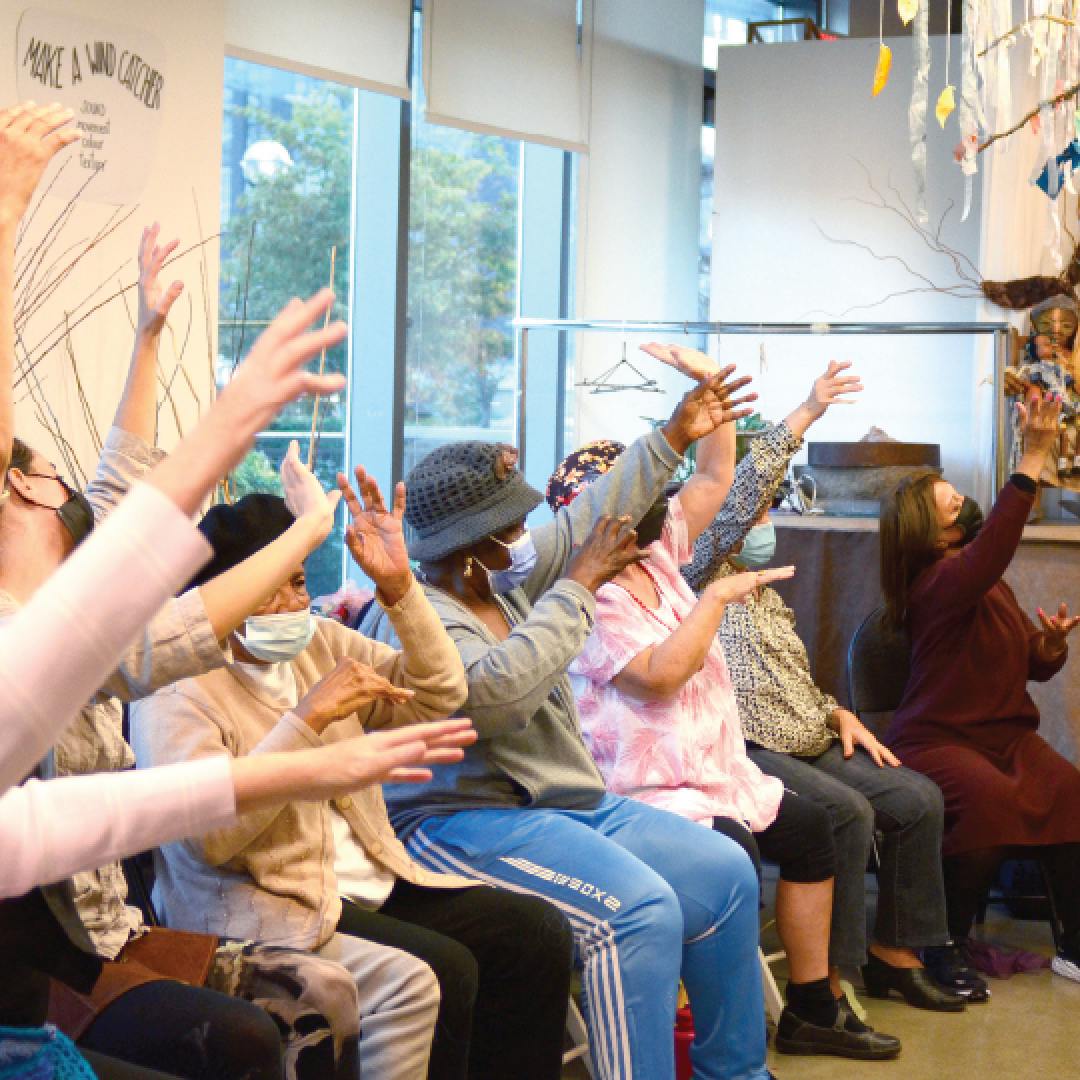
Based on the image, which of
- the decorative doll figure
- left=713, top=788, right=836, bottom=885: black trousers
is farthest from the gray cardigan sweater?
the decorative doll figure

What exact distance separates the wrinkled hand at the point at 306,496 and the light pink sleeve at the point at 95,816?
2.26 ft

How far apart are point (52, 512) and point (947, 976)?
2.44 meters

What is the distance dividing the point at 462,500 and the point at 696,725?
741 millimetres

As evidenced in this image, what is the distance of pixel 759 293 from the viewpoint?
5785 mm

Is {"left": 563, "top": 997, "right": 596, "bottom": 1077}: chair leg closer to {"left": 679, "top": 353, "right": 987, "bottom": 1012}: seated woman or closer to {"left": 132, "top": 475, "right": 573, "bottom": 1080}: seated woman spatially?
{"left": 132, "top": 475, "right": 573, "bottom": 1080}: seated woman

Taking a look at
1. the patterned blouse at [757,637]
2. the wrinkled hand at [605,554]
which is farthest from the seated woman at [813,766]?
the wrinkled hand at [605,554]

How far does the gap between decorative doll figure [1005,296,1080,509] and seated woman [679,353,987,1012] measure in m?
1.80

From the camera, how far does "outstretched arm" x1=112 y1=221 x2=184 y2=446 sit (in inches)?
82.7

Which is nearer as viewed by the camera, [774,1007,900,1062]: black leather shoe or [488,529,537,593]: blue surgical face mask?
[488,529,537,593]: blue surgical face mask

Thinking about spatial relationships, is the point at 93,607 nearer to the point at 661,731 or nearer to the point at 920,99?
the point at 920,99

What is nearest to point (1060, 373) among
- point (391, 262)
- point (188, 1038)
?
point (391, 262)

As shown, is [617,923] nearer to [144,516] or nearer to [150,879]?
[150,879]

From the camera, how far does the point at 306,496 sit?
189cm

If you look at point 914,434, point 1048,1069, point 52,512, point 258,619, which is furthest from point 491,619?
point 914,434
